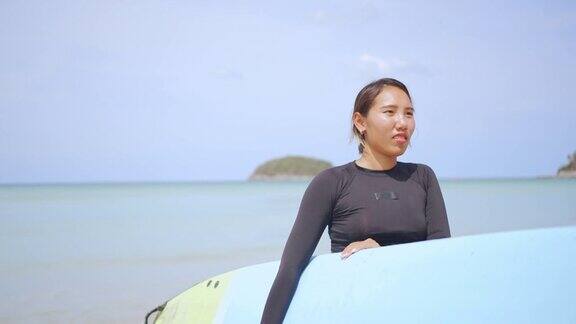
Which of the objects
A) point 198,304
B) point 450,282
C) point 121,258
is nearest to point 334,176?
point 450,282

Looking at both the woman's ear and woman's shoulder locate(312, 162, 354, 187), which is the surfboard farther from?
the woman's ear

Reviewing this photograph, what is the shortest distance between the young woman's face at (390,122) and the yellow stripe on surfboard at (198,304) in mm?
1063

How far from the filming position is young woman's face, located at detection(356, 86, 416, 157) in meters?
1.88

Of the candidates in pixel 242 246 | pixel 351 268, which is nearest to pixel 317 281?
pixel 351 268

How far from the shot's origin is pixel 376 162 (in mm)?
1923

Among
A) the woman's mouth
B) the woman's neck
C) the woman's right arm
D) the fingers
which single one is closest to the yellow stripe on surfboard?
the woman's right arm

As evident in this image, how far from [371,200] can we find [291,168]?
100 meters

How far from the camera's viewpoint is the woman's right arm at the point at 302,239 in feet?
5.93

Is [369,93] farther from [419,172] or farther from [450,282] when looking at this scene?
[450,282]

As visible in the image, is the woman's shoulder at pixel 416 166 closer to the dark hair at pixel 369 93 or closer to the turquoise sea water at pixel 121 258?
the dark hair at pixel 369 93

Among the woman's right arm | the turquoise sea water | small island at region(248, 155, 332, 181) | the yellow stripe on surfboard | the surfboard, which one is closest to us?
the surfboard

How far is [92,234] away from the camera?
12984 mm

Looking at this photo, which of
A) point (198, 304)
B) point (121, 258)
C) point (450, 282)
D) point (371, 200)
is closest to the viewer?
point (450, 282)

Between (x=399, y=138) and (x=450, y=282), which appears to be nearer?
(x=450, y=282)
